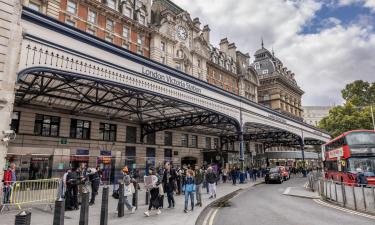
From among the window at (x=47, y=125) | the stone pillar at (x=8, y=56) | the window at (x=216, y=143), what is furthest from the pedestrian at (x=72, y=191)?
the window at (x=216, y=143)

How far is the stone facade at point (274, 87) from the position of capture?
65.3 meters

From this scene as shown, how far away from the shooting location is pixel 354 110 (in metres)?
48.2

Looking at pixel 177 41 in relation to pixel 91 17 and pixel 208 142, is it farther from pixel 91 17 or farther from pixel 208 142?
pixel 208 142

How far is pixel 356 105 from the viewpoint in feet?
165

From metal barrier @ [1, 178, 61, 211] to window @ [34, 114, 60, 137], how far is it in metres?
10.5

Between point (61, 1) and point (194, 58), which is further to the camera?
point (194, 58)

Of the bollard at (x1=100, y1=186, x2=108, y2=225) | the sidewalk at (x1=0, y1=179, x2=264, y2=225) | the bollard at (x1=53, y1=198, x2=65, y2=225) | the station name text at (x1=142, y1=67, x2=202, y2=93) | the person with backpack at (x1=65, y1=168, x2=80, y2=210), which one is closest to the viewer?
the bollard at (x1=53, y1=198, x2=65, y2=225)

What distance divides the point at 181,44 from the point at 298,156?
113 ft

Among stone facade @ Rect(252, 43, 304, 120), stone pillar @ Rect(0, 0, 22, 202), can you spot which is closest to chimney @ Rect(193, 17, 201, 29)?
stone facade @ Rect(252, 43, 304, 120)

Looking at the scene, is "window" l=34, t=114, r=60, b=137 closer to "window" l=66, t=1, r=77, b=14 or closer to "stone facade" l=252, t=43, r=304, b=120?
"window" l=66, t=1, r=77, b=14

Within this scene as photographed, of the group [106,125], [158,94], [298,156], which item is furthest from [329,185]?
[298,156]

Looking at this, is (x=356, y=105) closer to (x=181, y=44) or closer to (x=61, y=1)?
(x=181, y=44)

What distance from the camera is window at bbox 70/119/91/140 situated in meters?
22.9

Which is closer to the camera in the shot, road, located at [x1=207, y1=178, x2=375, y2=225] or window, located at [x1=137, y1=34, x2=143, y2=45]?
road, located at [x1=207, y1=178, x2=375, y2=225]
